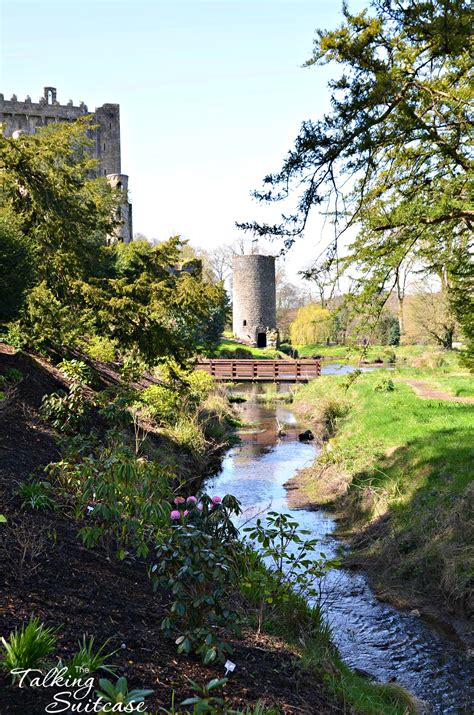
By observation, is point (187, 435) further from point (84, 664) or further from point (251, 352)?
point (251, 352)

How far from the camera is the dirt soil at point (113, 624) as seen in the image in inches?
141

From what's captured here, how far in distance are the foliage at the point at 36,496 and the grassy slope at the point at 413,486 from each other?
15.7ft

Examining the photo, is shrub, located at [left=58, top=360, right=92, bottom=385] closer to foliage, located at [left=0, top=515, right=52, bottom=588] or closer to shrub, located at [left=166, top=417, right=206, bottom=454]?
shrub, located at [left=166, top=417, right=206, bottom=454]

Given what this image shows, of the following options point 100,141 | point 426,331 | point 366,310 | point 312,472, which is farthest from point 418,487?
point 100,141

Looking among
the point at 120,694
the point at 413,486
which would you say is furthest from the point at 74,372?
the point at 120,694

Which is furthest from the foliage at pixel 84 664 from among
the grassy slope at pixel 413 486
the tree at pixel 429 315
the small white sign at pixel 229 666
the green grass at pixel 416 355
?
the tree at pixel 429 315

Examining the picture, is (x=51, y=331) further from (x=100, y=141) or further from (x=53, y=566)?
(x=100, y=141)

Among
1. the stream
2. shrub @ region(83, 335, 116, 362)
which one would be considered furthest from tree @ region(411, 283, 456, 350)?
the stream

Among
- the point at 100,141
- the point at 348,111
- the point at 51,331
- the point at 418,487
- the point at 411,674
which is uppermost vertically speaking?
the point at 100,141

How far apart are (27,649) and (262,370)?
31282 millimetres

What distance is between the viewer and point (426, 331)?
3638 cm

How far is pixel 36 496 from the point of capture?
18.9ft

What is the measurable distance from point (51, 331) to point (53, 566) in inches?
341

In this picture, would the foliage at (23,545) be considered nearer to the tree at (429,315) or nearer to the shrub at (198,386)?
the shrub at (198,386)
